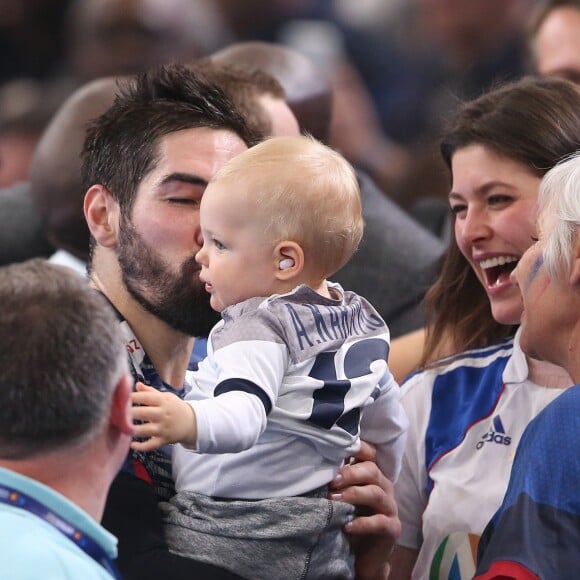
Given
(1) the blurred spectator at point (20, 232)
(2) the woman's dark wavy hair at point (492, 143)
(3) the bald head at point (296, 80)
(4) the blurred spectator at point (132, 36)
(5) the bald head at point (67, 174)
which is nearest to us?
(2) the woman's dark wavy hair at point (492, 143)

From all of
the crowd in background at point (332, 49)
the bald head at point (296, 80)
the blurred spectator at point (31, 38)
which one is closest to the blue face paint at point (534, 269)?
the bald head at point (296, 80)

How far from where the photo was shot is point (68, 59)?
6453 millimetres

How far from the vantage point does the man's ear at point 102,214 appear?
253 centimetres

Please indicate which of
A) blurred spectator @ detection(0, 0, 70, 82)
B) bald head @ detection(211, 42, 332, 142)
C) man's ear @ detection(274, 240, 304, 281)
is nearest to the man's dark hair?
man's ear @ detection(274, 240, 304, 281)

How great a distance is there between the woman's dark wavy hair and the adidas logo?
0.26 m

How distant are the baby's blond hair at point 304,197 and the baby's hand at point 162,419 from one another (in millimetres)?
392

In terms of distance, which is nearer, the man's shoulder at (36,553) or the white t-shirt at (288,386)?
the man's shoulder at (36,553)

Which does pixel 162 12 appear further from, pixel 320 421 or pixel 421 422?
pixel 320 421

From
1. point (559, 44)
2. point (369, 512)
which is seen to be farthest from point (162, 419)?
point (559, 44)

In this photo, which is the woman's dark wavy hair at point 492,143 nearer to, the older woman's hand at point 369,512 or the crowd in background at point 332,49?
the older woman's hand at point 369,512

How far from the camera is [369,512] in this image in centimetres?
239

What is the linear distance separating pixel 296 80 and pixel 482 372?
63.5 inches

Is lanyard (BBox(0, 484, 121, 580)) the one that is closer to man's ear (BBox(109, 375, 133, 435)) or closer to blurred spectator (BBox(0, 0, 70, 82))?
man's ear (BBox(109, 375, 133, 435))

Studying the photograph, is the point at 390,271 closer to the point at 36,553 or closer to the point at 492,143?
the point at 492,143
